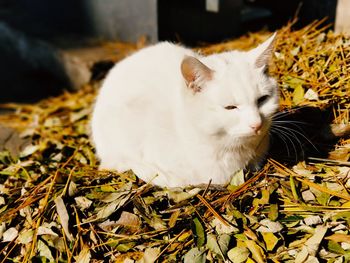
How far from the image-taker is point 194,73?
5.86 feet

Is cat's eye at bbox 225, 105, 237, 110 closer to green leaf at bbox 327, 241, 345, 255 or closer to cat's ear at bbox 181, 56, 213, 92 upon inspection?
cat's ear at bbox 181, 56, 213, 92

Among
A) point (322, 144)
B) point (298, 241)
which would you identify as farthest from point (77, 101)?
Result: point (298, 241)

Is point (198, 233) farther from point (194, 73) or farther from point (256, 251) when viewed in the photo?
point (194, 73)

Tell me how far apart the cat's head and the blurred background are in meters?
1.77

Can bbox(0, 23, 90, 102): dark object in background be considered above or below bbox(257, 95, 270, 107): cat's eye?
below

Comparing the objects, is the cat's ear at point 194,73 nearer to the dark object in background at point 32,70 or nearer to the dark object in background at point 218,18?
the dark object in background at point 218,18

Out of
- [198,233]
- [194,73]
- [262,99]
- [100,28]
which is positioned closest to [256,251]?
[198,233]

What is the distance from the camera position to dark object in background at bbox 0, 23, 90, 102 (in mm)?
3918

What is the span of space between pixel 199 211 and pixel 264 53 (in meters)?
0.70

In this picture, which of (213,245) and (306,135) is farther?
(306,135)

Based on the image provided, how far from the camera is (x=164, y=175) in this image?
2.08m

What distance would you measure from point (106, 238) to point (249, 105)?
829 mm

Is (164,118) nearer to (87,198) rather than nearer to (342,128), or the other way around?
(87,198)

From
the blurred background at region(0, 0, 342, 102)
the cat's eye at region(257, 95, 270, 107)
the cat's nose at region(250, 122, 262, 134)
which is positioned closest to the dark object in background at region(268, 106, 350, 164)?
the cat's eye at region(257, 95, 270, 107)
